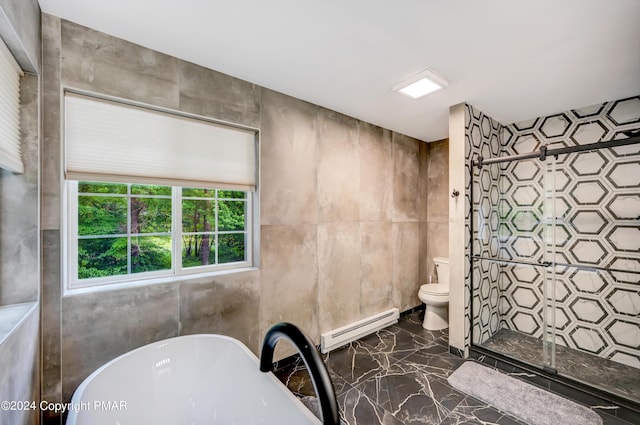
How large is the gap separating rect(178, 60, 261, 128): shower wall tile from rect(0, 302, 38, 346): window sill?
146cm

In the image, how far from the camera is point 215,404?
1.66 meters

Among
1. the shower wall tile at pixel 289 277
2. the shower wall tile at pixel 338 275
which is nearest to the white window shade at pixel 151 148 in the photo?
the shower wall tile at pixel 289 277

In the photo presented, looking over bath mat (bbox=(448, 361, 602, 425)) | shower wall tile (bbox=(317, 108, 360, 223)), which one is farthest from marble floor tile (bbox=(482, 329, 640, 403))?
shower wall tile (bbox=(317, 108, 360, 223))

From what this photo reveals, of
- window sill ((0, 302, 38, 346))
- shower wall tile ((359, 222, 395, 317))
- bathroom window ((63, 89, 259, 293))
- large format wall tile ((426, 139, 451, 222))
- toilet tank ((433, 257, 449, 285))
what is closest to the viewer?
window sill ((0, 302, 38, 346))

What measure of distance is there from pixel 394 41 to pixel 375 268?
95.0 inches

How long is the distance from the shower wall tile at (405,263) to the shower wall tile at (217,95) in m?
2.29

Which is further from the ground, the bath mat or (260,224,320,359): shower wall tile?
(260,224,320,359): shower wall tile

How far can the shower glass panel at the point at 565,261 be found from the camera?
239 centimetres

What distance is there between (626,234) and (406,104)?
233cm

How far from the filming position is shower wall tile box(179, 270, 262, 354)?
1.97 m

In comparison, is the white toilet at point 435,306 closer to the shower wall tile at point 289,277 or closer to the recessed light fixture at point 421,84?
the shower wall tile at point 289,277

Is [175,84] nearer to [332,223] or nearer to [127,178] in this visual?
[127,178]

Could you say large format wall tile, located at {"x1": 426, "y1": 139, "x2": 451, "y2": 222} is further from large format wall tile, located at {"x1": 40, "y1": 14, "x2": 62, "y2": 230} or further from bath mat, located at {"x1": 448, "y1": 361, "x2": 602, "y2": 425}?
large format wall tile, located at {"x1": 40, "y1": 14, "x2": 62, "y2": 230}

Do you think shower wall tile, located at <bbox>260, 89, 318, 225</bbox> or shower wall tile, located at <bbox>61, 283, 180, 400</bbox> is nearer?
shower wall tile, located at <bbox>61, 283, 180, 400</bbox>
